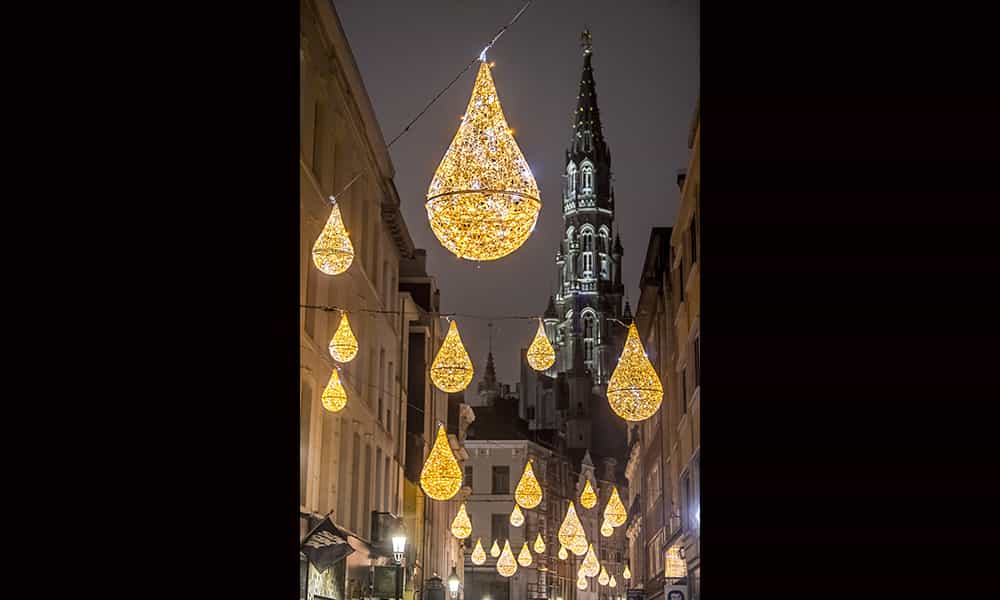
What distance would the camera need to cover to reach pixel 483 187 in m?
8.16

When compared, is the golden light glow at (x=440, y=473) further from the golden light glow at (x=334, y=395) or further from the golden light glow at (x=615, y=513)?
the golden light glow at (x=615, y=513)

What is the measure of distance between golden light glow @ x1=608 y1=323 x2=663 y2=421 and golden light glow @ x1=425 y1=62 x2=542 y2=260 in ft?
16.9

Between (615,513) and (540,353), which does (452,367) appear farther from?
(615,513)

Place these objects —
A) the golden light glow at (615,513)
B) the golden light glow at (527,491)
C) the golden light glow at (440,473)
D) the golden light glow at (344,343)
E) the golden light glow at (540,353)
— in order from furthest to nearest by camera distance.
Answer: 1. the golden light glow at (615,513)
2. the golden light glow at (527,491)
3. the golden light glow at (440,473)
4. the golden light glow at (540,353)
5. the golden light glow at (344,343)

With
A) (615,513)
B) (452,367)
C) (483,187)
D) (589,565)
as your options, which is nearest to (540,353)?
(452,367)

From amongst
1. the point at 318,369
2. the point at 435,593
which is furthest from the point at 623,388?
the point at 435,593

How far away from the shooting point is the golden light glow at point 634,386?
13758mm

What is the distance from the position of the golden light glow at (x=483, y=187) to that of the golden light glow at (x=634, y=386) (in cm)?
516

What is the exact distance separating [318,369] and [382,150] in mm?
5948

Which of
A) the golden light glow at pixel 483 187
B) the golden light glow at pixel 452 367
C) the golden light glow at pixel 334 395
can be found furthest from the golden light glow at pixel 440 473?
the golden light glow at pixel 483 187

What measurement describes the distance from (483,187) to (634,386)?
614 cm
